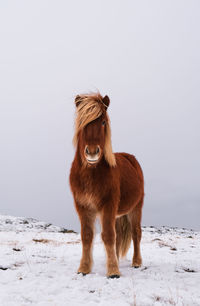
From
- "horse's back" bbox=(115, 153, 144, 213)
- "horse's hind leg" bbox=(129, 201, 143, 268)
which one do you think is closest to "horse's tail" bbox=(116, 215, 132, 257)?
"horse's hind leg" bbox=(129, 201, 143, 268)

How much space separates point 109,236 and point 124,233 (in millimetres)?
1963

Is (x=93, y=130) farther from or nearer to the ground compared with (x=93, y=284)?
farther from the ground

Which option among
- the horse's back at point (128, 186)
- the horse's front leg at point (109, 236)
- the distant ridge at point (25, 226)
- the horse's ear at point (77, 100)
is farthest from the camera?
the distant ridge at point (25, 226)

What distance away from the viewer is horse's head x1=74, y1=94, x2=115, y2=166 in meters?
5.38

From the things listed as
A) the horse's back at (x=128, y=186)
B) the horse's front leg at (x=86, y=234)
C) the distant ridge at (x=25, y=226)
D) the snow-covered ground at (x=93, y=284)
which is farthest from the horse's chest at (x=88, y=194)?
the distant ridge at (x=25, y=226)

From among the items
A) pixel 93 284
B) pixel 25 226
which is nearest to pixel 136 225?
pixel 93 284

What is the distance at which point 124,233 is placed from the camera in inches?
305

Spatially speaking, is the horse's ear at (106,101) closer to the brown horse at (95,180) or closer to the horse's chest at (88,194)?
the brown horse at (95,180)

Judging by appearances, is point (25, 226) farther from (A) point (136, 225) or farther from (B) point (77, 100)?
(B) point (77, 100)

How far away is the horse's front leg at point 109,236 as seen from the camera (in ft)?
19.2

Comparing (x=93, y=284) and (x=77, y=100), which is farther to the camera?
(x=77, y=100)

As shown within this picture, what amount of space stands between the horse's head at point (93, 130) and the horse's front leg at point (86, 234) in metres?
1.03

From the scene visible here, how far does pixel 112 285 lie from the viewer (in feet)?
17.1

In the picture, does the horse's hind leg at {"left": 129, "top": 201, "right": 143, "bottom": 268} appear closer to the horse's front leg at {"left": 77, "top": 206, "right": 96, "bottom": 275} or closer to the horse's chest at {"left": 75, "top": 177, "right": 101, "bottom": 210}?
the horse's front leg at {"left": 77, "top": 206, "right": 96, "bottom": 275}
